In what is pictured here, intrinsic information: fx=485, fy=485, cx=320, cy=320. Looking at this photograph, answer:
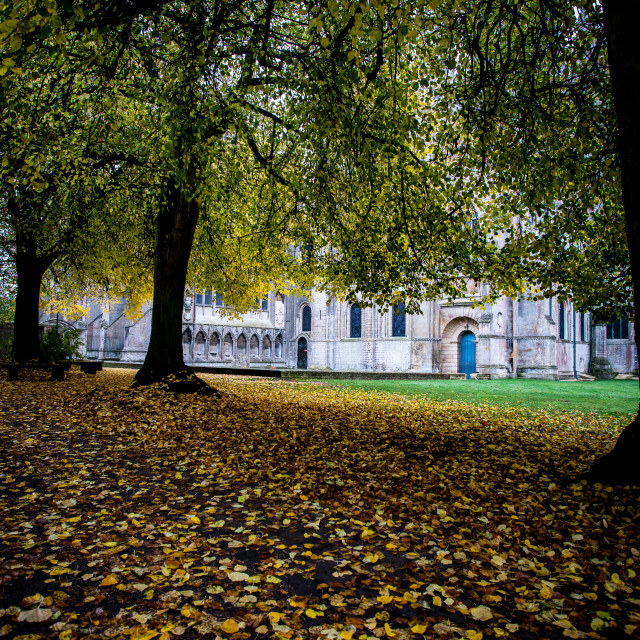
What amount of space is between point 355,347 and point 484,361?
11.0m

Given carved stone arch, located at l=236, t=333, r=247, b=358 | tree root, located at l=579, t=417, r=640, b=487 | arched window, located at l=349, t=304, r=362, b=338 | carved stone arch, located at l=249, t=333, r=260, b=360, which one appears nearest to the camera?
tree root, located at l=579, t=417, r=640, b=487

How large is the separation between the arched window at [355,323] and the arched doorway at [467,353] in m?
7.89

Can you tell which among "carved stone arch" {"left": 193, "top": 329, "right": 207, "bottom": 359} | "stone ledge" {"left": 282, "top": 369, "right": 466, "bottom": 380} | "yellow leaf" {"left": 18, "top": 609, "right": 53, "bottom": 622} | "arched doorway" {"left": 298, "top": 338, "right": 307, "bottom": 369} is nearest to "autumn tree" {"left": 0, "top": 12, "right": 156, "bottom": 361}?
"yellow leaf" {"left": 18, "top": 609, "right": 53, "bottom": 622}

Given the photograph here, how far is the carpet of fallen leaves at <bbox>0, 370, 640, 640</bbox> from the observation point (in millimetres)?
2781

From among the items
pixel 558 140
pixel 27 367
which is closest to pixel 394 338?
pixel 27 367

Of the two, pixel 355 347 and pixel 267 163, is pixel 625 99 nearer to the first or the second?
pixel 267 163

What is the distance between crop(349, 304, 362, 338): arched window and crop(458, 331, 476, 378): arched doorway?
25.9 ft

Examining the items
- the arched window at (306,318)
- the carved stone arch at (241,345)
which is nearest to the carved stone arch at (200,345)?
the carved stone arch at (241,345)

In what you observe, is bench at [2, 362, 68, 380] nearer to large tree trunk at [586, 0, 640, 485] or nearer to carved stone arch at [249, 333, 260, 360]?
large tree trunk at [586, 0, 640, 485]

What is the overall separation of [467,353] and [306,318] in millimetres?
15924

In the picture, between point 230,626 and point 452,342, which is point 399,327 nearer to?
point 452,342

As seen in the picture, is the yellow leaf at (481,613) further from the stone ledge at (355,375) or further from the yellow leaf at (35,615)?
the stone ledge at (355,375)

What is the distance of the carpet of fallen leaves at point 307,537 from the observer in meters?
2.78

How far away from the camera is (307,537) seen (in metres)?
4.02
